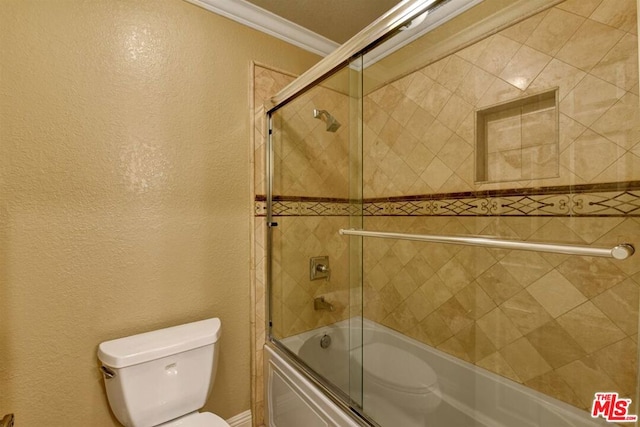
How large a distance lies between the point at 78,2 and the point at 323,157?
125 cm

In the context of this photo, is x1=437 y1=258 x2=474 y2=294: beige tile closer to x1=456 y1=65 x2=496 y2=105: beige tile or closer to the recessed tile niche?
the recessed tile niche

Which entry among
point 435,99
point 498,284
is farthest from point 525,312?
point 435,99

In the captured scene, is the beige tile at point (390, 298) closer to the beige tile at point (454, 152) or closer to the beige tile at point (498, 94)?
the beige tile at point (454, 152)

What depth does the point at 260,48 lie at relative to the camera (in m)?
1.65

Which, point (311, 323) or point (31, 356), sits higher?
point (31, 356)

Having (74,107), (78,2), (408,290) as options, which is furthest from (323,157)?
(78,2)

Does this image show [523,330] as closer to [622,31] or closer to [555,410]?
[555,410]

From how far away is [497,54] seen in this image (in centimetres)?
123

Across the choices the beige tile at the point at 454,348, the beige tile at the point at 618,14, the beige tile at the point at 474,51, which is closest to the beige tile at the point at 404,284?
the beige tile at the point at 454,348

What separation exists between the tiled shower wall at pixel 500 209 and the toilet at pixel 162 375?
41 centimetres

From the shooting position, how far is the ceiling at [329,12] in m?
1.54

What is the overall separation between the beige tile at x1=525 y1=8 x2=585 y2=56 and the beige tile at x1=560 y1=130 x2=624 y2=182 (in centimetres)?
36

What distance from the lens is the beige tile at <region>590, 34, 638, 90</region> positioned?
0.88m

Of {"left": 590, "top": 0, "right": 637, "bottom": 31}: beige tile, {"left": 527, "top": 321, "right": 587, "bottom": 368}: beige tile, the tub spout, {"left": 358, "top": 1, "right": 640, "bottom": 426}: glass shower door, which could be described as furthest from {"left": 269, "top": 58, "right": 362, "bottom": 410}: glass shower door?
{"left": 590, "top": 0, "right": 637, "bottom": 31}: beige tile
